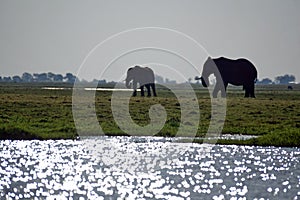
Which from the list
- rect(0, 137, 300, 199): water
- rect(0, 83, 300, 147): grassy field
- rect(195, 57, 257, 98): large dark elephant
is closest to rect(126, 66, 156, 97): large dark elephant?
rect(195, 57, 257, 98): large dark elephant

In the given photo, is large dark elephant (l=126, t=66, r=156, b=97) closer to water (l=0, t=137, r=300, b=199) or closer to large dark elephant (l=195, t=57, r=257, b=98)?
large dark elephant (l=195, t=57, r=257, b=98)

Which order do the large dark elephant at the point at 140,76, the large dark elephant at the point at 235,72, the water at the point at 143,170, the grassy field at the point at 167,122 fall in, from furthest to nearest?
the large dark elephant at the point at 140,76, the large dark elephant at the point at 235,72, the grassy field at the point at 167,122, the water at the point at 143,170

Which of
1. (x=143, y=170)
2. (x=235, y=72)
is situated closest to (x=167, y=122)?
(x=143, y=170)

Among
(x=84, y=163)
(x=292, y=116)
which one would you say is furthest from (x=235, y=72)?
(x=84, y=163)

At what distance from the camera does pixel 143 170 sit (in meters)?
31.2

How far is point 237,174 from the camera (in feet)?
98.0

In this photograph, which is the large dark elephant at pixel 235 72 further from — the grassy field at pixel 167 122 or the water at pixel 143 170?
the water at pixel 143 170

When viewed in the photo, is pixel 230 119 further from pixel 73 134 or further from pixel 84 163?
pixel 84 163

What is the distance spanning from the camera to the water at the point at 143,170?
25138 mm

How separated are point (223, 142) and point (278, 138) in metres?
3.16

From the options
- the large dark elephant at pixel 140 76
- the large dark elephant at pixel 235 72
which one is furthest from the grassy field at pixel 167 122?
the large dark elephant at pixel 140 76

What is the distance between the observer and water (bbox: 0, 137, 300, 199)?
25.1 meters

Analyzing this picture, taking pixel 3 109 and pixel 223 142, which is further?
pixel 3 109

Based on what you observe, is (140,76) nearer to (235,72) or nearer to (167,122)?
(235,72)
